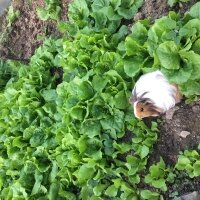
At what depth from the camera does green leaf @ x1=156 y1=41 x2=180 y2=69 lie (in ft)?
9.65

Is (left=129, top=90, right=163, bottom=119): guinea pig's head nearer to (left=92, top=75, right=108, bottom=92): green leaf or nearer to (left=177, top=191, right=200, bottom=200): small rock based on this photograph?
(left=92, top=75, right=108, bottom=92): green leaf

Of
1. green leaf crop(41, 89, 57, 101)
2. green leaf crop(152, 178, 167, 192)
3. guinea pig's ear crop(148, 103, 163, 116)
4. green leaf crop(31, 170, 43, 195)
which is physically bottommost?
green leaf crop(31, 170, 43, 195)

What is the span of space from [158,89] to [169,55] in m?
0.27

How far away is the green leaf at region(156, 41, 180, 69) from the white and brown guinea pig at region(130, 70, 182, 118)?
15 cm

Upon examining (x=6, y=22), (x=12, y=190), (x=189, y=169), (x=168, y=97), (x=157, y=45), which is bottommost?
(x=12, y=190)

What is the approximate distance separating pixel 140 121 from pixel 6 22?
2984mm

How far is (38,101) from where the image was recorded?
13.9 ft

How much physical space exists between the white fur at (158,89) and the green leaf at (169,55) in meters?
0.15

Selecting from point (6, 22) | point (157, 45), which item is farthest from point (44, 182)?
point (6, 22)

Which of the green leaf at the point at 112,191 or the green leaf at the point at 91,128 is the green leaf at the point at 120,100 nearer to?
the green leaf at the point at 91,128

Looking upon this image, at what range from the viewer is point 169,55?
2.95m

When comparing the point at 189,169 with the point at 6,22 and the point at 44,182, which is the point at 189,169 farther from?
the point at 6,22

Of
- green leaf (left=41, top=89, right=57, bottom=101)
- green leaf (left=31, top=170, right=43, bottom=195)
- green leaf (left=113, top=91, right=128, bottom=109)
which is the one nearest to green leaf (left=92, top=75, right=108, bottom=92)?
green leaf (left=113, top=91, right=128, bottom=109)

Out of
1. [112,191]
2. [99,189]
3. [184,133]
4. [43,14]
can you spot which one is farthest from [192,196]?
[43,14]
